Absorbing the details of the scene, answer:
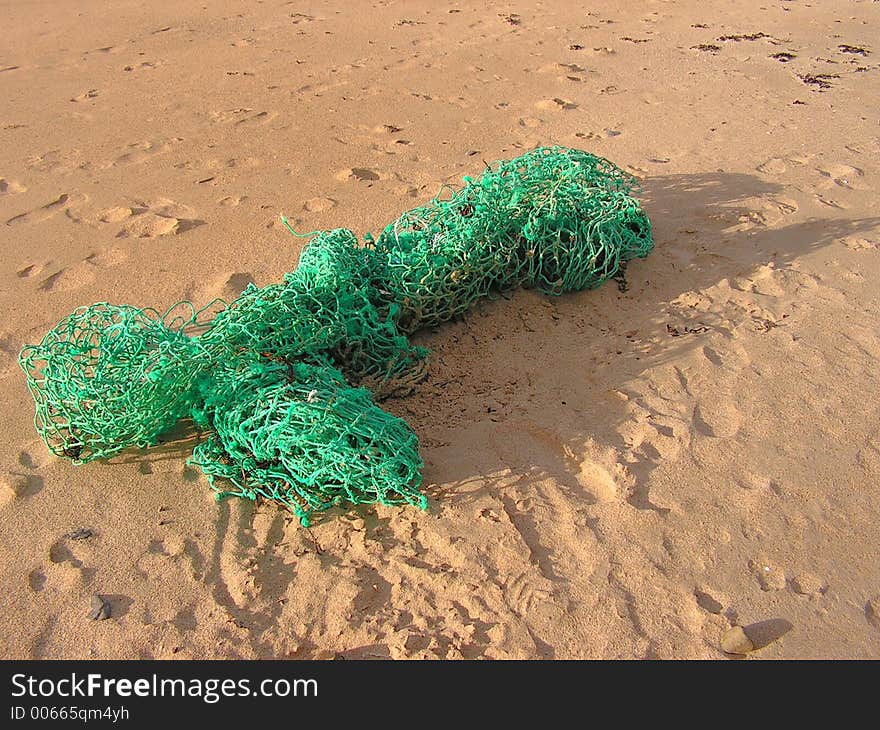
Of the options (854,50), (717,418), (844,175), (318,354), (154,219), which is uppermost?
(318,354)

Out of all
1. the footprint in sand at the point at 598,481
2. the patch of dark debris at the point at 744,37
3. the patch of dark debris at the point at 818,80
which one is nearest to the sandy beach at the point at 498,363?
the footprint in sand at the point at 598,481

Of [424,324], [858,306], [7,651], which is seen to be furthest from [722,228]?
[7,651]

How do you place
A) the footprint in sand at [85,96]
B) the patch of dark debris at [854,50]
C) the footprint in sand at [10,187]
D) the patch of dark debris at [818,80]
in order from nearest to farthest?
the footprint in sand at [10,187]
the footprint in sand at [85,96]
the patch of dark debris at [818,80]
the patch of dark debris at [854,50]

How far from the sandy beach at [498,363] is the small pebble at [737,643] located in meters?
0.02

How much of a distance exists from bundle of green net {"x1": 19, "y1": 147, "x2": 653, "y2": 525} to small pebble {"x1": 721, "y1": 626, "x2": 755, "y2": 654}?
97 centimetres

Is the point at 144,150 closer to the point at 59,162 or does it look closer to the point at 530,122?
the point at 59,162

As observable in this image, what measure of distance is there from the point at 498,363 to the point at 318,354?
2.36ft

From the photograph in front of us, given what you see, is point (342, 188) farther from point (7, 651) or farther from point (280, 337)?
point (7, 651)

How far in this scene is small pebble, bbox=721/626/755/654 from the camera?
222 centimetres

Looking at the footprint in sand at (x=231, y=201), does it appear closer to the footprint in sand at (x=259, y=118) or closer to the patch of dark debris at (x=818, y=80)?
the footprint in sand at (x=259, y=118)

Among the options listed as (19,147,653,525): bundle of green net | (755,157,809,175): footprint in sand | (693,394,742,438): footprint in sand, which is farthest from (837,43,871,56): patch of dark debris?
(693,394,742,438): footprint in sand

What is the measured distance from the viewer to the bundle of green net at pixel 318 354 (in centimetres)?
259

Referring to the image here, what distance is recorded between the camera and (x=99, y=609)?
2.29 meters

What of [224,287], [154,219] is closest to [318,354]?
[224,287]
